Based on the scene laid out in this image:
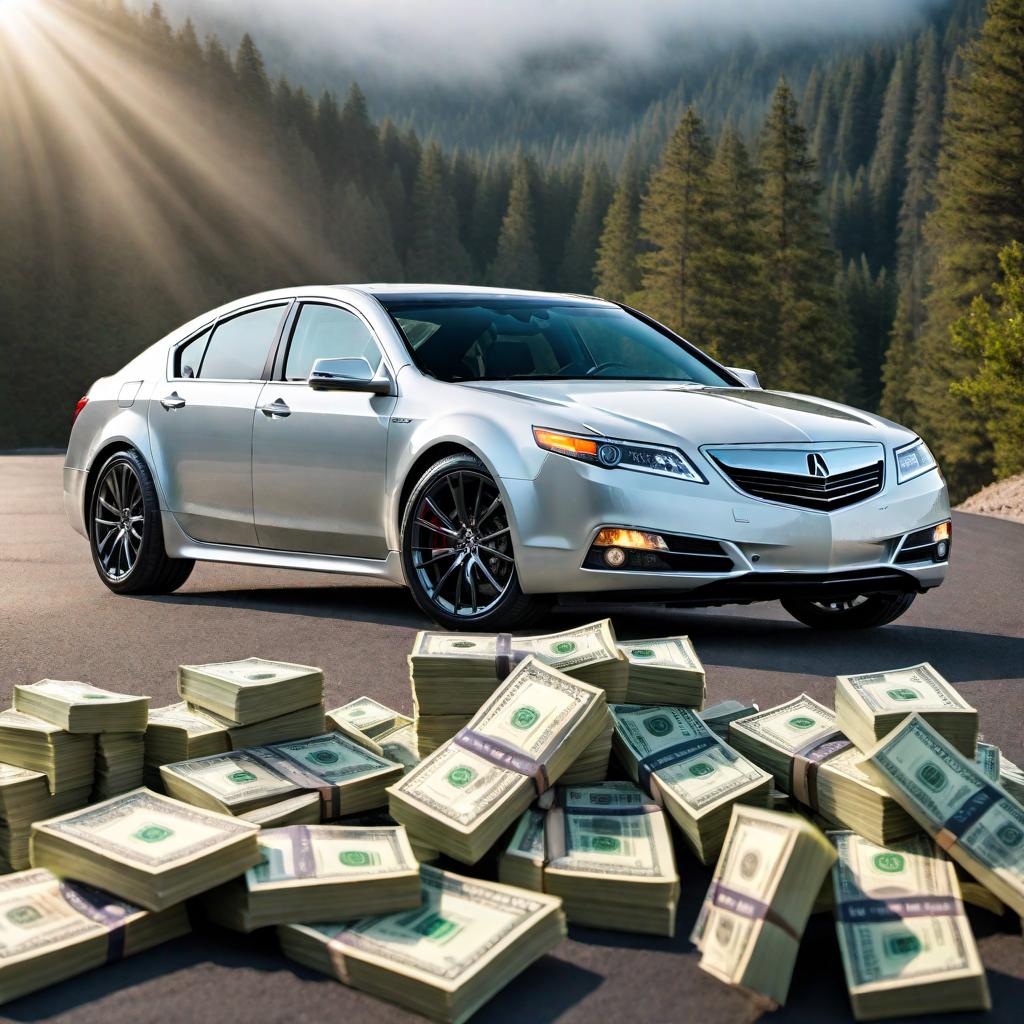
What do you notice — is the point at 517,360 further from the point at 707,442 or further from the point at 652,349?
the point at 707,442

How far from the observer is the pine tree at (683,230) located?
75.4 metres

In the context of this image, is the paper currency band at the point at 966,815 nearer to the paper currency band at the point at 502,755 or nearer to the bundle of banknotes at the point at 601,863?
the bundle of banknotes at the point at 601,863

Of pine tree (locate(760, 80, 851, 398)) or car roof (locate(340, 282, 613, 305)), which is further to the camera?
pine tree (locate(760, 80, 851, 398))

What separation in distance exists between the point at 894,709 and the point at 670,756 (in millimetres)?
656

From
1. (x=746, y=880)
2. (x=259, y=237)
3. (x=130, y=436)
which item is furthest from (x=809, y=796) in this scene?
(x=259, y=237)

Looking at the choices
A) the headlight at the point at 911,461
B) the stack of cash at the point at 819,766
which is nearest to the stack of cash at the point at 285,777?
the stack of cash at the point at 819,766

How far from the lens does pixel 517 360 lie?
28.0 ft

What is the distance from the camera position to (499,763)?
402 cm

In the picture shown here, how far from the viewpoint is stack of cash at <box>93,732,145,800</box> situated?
422 cm

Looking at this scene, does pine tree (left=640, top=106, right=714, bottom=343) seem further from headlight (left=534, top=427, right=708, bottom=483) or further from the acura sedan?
headlight (left=534, top=427, right=708, bottom=483)

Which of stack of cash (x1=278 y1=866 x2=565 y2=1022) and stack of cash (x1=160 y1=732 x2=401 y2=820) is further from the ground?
stack of cash (x1=160 y1=732 x2=401 y2=820)

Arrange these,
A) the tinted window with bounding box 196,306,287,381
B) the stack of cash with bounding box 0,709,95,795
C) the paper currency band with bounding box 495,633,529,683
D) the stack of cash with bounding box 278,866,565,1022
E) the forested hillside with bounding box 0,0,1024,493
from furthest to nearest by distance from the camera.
→ 1. the forested hillside with bounding box 0,0,1024,493
2. the tinted window with bounding box 196,306,287,381
3. the paper currency band with bounding box 495,633,529,683
4. the stack of cash with bounding box 0,709,95,795
5. the stack of cash with bounding box 278,866,565,1022

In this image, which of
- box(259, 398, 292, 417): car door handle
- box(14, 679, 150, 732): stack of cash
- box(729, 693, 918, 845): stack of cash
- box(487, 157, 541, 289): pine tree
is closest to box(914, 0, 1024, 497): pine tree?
box(259, 398, 292, 417): car door handle

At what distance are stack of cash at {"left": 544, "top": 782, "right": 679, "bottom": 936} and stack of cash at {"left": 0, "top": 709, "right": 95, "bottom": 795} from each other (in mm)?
1295
